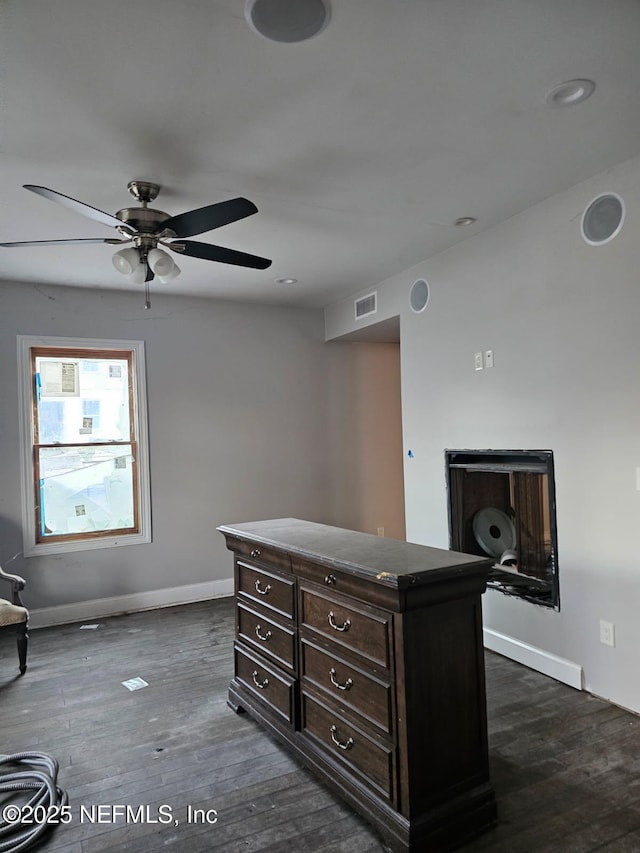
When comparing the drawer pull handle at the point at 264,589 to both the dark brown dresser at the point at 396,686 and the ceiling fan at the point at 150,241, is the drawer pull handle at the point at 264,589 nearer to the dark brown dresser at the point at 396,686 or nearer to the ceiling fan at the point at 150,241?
the dark brown dresser at the point at 396,686

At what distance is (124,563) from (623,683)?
3.78 m

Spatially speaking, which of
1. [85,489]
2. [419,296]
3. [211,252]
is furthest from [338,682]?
[85,489]

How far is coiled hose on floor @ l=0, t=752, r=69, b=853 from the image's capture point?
2059 mm

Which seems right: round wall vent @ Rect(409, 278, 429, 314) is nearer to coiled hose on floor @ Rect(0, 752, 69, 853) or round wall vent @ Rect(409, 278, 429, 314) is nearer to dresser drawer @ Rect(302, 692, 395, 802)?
dresser drawer @ Rect(302, 692, 395, 802)

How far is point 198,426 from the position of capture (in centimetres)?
524

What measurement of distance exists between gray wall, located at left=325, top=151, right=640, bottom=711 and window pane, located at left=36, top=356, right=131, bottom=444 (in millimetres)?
2727

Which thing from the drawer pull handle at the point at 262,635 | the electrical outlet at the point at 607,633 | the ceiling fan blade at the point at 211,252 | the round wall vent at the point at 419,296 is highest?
the round wall vent at the point at 419,296

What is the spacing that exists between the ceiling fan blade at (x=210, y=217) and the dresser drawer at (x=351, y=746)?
2.05 metres

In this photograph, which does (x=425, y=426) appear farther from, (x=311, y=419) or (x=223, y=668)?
(x=223, y=668)

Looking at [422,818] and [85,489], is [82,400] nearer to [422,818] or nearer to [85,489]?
[85,489]

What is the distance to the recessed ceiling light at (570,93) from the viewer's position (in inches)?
85.5

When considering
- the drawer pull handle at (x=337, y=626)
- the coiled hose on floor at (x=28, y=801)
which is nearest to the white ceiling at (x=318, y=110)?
the drawer pull handle at (x=337, y=626)

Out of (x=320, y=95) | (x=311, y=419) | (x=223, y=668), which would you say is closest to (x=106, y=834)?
(x=223, y=668)

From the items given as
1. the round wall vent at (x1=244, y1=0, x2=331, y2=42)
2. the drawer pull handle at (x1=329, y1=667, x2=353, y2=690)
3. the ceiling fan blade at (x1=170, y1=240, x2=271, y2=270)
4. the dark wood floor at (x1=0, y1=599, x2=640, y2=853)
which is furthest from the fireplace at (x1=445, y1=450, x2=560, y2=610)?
the round wall vent at (x1=244, y1=0, x2=331, y2=42)
